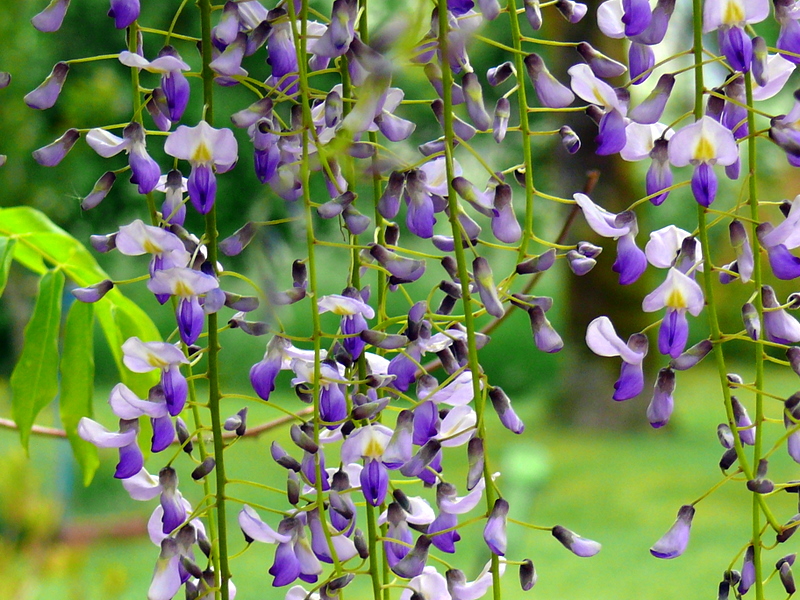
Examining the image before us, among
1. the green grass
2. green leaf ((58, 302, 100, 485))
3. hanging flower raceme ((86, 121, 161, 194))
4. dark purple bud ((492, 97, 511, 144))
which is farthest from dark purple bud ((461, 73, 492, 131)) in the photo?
the green grass

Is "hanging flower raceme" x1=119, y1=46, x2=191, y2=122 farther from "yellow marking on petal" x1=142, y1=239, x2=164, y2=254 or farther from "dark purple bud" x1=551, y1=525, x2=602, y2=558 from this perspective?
"dark purple bud" x1=551, y1=525, x2=602, y2=558

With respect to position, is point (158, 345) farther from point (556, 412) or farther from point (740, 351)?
point (740, 351)

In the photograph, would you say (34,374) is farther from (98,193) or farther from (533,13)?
(533,13)

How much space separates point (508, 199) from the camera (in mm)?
319

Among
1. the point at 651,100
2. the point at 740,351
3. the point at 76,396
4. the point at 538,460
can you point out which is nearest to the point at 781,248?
the point at 651,100

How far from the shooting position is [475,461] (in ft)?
0.95

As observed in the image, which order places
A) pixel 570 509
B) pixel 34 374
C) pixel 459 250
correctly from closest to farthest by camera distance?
pixel 459 250, pixel 34 374, pixel 570 509

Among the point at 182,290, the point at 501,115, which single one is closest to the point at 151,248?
the point at 182,290

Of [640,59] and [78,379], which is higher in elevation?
[640,59]

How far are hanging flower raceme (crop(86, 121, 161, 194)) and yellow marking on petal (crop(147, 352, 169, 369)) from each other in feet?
0.18

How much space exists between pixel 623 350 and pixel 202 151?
0.15 metres

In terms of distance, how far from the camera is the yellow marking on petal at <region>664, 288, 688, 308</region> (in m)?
0.32

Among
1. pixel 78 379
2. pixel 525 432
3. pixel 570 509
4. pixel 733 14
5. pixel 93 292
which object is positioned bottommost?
pixel 570 509

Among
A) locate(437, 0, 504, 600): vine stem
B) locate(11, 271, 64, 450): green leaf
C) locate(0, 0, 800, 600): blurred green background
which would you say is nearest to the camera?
locate(437, 0, 504, 600): vine stem
